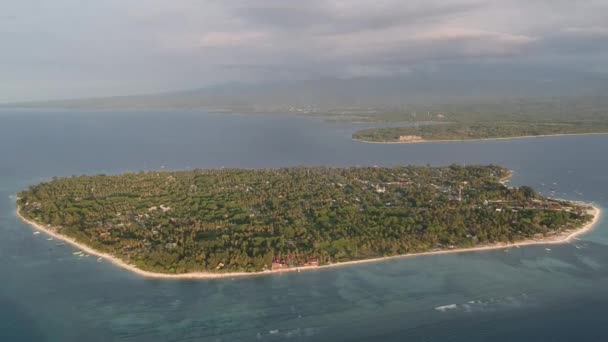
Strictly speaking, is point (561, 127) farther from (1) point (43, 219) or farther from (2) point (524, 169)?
(1) point (43, 219)

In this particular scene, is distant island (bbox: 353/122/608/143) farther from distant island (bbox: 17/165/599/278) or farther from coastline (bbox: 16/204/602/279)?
coastline (bbox: 16/204/602/279)

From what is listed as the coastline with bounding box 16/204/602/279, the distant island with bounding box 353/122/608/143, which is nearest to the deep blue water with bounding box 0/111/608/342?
the coastline with bounding box 16/204/602/279

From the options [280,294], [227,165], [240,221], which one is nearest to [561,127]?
[227,165]

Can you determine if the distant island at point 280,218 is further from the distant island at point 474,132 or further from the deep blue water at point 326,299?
the distant island at point 474,132

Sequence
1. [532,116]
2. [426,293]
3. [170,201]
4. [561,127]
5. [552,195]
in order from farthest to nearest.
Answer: [532,116]
[561,127]
[552,195]
[170,201]
[426,293]

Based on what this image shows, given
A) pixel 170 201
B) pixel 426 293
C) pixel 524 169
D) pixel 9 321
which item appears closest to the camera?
pixel 9 321

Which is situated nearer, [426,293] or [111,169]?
[426,293]

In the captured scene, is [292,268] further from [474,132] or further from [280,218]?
[474,132]

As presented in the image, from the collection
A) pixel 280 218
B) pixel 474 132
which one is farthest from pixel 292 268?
pixel 474 132
